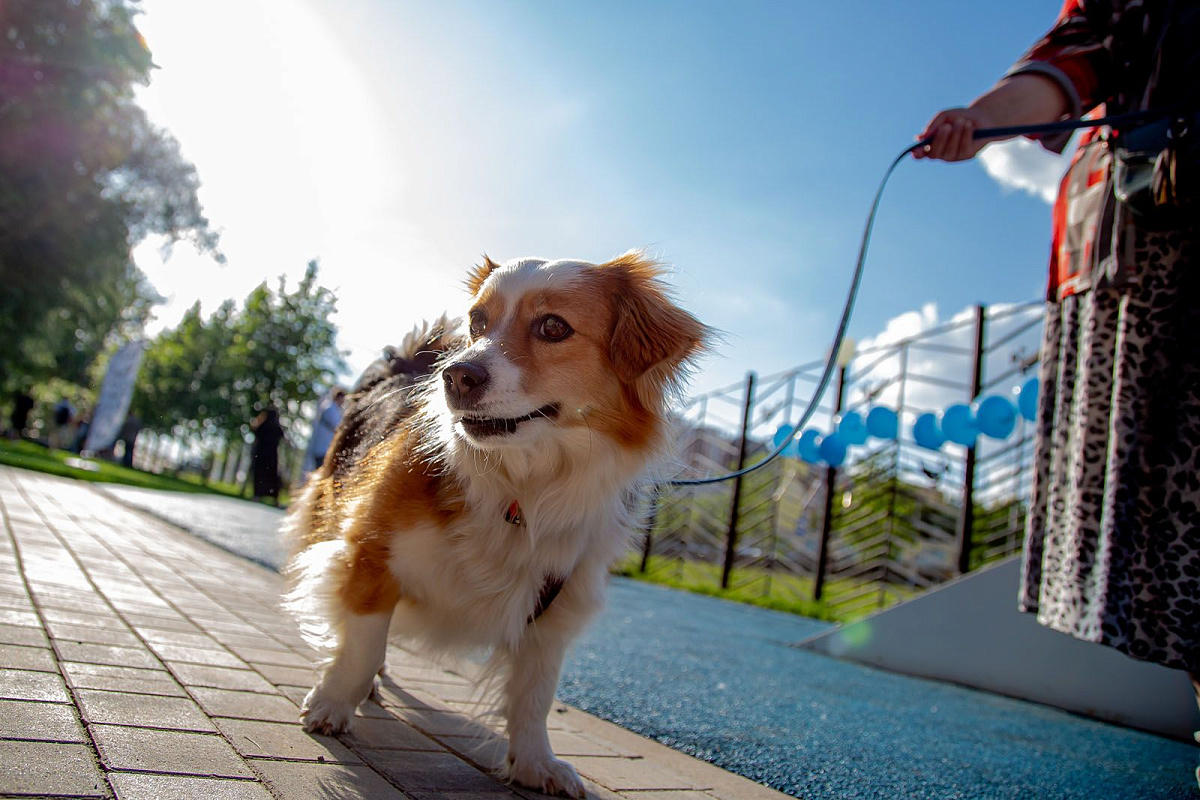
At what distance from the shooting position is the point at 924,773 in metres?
2.63

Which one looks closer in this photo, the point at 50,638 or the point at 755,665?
the point at 50,638

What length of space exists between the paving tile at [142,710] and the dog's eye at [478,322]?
1.23m

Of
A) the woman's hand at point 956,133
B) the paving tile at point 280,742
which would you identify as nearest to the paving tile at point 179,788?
the paving tile at point 280,742

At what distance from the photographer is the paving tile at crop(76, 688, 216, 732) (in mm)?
1771

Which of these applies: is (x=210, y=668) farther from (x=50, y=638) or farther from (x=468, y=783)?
(x=468, y=783)

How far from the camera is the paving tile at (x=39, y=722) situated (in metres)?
1.56

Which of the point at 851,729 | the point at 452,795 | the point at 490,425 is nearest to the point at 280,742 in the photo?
the point at 452,795

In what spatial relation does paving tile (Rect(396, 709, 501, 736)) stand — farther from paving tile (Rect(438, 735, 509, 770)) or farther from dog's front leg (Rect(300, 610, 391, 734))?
dog's front leg (Rect(300, 610, 391, 734))

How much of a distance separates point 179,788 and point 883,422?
769 centimetres

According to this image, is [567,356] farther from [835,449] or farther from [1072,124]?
[835,449]

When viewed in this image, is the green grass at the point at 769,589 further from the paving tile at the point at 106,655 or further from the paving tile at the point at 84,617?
the paving tile at the point at 106,655

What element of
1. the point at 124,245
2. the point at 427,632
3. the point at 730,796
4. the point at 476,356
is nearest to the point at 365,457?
the point at 427,632

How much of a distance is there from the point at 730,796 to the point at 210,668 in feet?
5.31

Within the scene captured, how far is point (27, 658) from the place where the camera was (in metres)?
2.12
